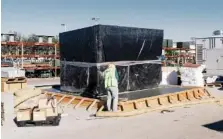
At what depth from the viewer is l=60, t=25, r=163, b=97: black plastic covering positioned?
11000 mm

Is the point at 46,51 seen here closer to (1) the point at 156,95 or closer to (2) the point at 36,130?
(1) the point at 156,95

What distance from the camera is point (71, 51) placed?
500 inches

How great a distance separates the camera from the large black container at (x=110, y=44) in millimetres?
10977

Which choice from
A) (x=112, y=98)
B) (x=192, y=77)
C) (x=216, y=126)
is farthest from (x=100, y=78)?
(x=192, y=77)

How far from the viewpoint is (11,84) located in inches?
630

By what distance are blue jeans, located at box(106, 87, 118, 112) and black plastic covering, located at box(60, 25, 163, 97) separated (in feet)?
5.34

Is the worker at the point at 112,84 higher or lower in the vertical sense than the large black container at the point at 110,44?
lower

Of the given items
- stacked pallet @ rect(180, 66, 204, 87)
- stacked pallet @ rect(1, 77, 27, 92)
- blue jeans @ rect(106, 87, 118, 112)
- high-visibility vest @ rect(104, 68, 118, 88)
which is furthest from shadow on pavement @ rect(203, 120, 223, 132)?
stacked pallet @ rect(1, 77, 27, 92)

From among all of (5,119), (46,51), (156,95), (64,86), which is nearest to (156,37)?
(156,95)

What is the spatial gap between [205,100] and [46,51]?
20385 millimetres

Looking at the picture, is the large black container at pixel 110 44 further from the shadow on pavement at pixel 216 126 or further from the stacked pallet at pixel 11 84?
the shadow on pavement at pixel 216 126

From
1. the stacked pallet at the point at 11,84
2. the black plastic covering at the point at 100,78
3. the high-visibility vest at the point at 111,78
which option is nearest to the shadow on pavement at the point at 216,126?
the high-visibility vest at the point at 111,78

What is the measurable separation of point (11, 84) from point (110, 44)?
7.36m

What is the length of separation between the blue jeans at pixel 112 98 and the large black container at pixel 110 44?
198 centimetres
